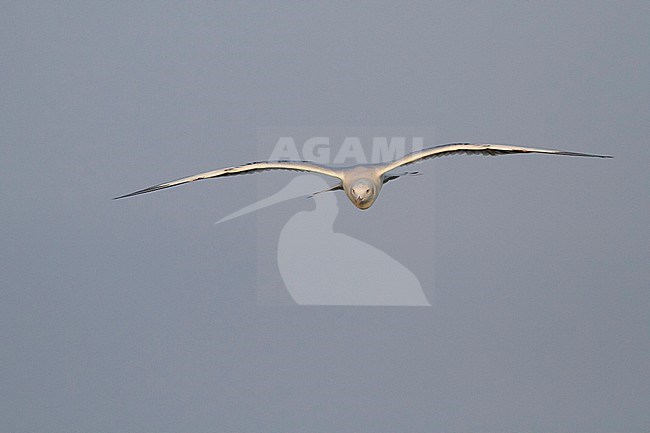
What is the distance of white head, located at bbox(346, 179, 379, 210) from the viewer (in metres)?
15.9

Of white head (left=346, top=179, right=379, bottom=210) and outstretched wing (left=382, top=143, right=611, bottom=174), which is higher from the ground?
outstretched wing (left=382, top=143, right=611, bottom=174)

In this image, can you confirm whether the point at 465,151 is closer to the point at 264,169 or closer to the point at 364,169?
the point at 364,169

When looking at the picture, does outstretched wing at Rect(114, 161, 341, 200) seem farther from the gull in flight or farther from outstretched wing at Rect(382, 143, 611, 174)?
outstretched wing at Rect(382, 143, 611, 174)

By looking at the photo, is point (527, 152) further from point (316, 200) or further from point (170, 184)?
point (316, 200)

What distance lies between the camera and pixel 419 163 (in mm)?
16109

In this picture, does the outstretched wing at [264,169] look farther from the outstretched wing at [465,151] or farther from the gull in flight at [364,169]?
the outstretched wing at [465,151]

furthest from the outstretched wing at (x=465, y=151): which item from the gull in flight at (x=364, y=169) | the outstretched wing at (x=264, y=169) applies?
the outstretched wing at (x=264, y=169)

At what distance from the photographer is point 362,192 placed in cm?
1594

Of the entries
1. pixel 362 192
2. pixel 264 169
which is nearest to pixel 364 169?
pixel 362 192

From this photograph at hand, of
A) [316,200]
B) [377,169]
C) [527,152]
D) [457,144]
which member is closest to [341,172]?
[377,169]

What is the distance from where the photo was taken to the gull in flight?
Result: 52.1 ft

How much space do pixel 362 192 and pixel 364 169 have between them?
51 cm

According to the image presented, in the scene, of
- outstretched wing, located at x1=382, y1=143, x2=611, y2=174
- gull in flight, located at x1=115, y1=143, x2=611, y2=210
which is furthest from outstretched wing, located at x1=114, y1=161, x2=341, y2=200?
outstretched wing, located at x1=382, y1=143, x2=611, y2=174

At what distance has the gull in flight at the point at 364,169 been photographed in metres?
15.9
